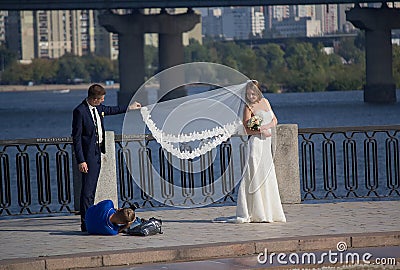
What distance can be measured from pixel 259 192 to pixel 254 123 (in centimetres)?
90

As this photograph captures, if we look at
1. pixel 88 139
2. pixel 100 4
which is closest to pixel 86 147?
pixel 88 139

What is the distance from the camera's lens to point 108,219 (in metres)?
13.9

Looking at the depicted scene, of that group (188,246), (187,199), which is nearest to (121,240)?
(188,246)

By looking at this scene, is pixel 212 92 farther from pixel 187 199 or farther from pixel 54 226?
pixel 54 226

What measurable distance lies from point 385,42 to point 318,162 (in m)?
44.2

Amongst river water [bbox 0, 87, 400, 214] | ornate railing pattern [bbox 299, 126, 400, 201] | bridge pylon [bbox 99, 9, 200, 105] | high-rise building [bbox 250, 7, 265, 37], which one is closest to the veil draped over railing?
ornate railing pattern [bbox 299, 126, 400, 201]

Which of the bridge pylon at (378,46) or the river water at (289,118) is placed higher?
the bridge pylon at (378,46)

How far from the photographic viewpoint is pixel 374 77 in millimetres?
96750

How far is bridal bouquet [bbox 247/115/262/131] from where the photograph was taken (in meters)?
14.8

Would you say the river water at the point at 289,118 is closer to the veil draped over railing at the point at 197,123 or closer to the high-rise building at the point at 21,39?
the high-rise building at the point at 21,39

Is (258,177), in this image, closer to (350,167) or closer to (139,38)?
(350,167)

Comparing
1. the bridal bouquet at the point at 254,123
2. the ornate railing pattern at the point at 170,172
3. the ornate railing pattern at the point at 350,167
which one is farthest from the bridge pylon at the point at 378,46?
the bridal bouquet at the point at 254,123
